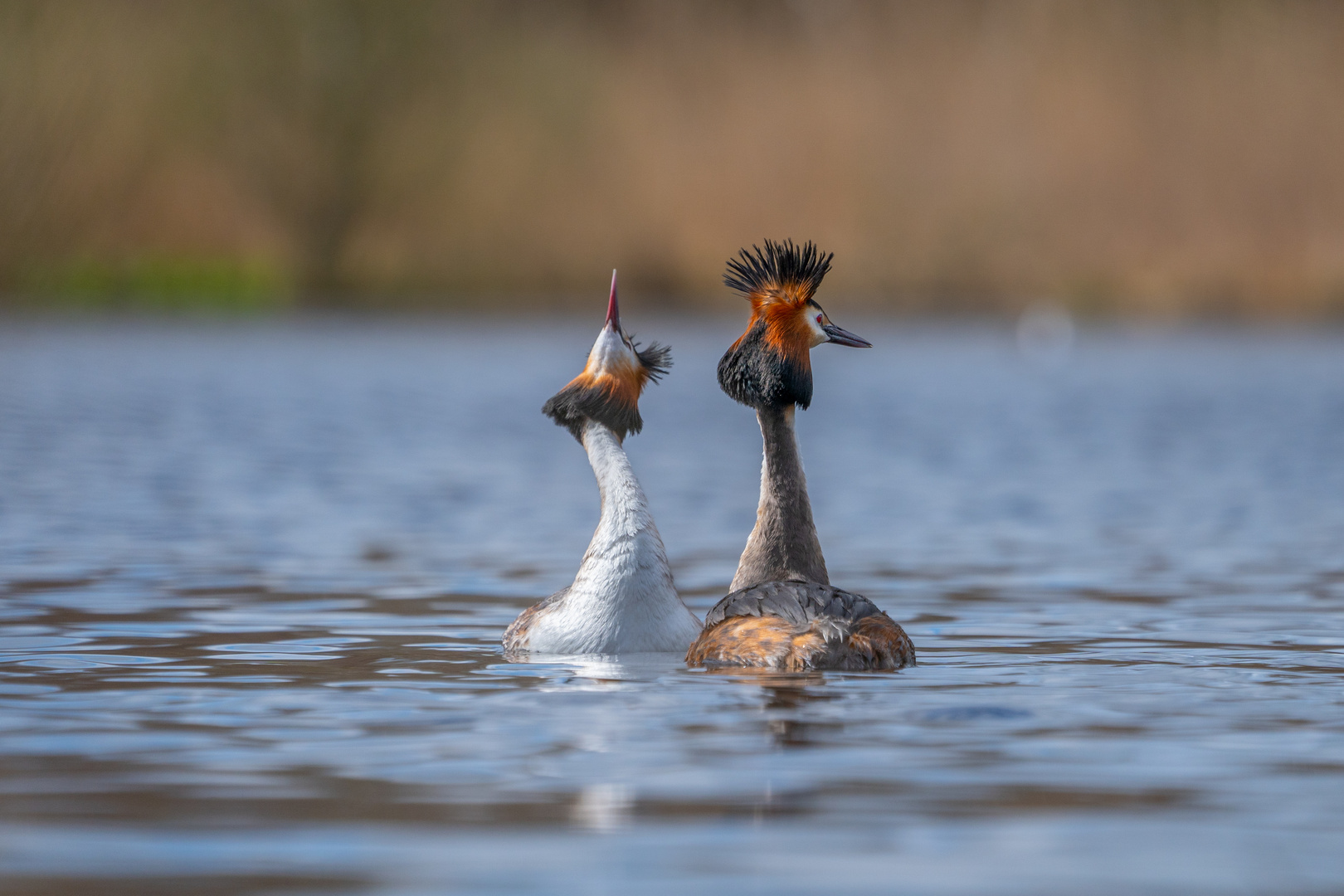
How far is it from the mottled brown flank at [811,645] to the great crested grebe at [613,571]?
0.42m

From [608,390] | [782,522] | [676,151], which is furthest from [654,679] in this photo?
[676,151]

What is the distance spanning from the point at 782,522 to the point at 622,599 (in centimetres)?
75

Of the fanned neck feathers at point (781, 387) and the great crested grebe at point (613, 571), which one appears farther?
the fanned neck feathers at point (781, 387)

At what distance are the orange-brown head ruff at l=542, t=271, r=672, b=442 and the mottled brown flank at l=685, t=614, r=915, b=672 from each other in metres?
1.11

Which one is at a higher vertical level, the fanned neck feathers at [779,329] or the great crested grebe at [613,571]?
the fanned neck feathers at [779,329]

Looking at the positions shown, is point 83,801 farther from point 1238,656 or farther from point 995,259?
point 995,259

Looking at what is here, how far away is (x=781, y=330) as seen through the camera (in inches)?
339

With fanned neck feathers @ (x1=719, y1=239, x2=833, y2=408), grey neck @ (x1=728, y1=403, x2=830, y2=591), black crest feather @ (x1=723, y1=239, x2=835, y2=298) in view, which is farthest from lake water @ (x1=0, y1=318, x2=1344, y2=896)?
black crest feather @ (x1=723, y1=239, x2=835, y2=298)

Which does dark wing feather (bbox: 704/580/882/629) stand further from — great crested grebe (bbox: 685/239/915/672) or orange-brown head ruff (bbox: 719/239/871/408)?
orange-brown head ruff (bbox: 719/239/871/408)

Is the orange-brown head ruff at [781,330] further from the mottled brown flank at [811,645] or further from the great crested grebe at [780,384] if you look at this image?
the mottled brown flank at [811,645]

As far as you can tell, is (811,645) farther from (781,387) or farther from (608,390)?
(608,390)

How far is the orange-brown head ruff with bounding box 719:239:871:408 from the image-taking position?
28.1ft

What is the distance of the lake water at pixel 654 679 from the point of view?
5043 mm

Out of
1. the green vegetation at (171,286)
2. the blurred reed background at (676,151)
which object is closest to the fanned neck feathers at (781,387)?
the blurred reed background at (676,151)
